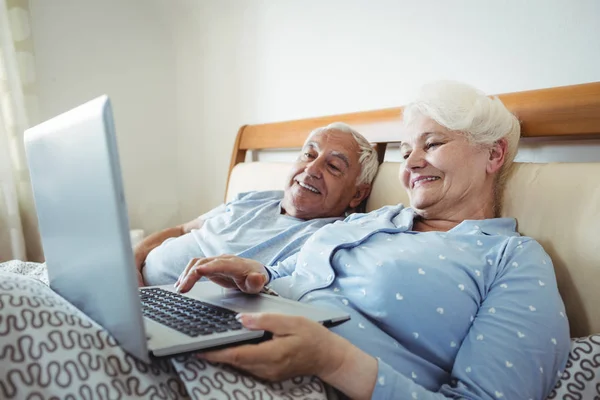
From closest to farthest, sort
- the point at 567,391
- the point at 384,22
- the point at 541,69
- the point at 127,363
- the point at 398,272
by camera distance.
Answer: the point at 127,363, the point at 567,391, the point at 398,272, the point at 541,69, the point at 384,22

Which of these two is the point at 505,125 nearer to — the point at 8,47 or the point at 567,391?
the point at 567,391

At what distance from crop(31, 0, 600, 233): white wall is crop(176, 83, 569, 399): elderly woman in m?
0.27

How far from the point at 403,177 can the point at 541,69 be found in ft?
1.50

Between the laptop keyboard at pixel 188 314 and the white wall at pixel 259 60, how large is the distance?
0.96 m

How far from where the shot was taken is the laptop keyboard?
0.70 meters

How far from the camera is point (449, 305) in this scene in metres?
0.92

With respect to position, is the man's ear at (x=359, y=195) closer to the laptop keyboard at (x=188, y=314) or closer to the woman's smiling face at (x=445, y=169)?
the woman's smiling face at (x=445, y=169)

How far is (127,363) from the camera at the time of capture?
65cm

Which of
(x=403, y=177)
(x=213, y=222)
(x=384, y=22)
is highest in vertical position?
(x=384, y=22)

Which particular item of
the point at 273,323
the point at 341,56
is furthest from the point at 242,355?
the point at 341,56

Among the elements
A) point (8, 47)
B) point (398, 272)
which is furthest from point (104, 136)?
point (8, 47)

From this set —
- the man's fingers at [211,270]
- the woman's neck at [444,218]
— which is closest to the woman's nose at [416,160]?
the woman's neck at [444,218]

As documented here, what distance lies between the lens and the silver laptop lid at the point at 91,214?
56 cm

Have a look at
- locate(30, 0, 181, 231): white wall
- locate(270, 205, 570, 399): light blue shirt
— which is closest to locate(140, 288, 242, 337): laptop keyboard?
locate(270, 205, 570, 399): light blue shirt
